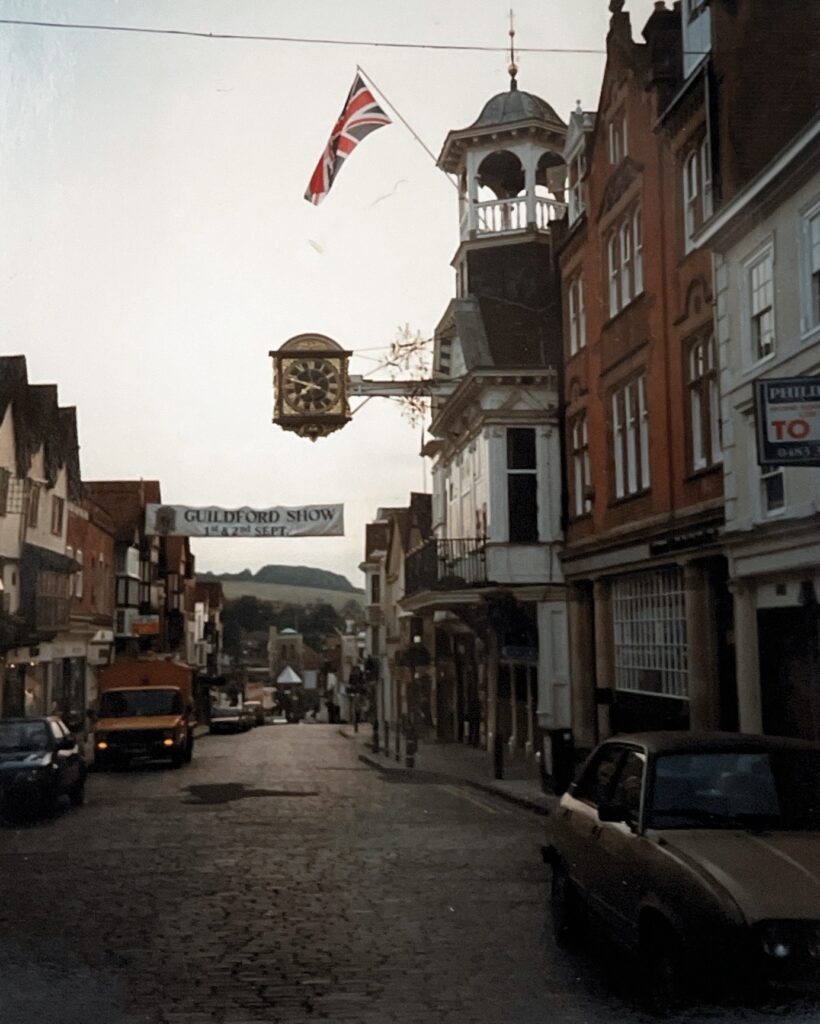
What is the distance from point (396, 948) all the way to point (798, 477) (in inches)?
349

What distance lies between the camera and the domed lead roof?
102ft

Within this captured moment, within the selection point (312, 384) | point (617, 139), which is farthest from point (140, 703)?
point (617, 139)

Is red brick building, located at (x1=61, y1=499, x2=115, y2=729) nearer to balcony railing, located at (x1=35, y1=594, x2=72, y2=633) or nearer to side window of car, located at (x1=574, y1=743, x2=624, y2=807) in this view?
balcony railing, located at (x1=35, y1=594, x2=72, y2=633)

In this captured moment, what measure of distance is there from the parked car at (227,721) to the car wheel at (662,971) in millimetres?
55857

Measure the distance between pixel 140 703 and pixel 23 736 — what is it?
1152cm

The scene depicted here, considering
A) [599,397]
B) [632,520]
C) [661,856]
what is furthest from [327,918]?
[599,397]

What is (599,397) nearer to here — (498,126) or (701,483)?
(701,483)

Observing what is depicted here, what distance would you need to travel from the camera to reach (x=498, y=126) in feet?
101

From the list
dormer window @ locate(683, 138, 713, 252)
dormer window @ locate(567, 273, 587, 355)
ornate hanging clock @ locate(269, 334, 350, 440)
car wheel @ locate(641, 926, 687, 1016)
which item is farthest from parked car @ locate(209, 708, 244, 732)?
car wheel @ locate(641, 926, 687, 1016)

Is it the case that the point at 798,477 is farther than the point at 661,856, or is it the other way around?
the point at 798,477

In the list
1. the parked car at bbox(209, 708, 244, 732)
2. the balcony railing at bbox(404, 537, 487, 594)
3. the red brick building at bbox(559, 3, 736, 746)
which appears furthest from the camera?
the parked car at bbox(209, 708, 244, 732)

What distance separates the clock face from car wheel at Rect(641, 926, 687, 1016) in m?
16.7

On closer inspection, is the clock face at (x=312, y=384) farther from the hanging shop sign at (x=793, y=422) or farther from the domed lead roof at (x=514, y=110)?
A: the hanging shop sign at (x=793, y=422)

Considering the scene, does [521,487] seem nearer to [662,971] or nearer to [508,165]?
[508,165]
